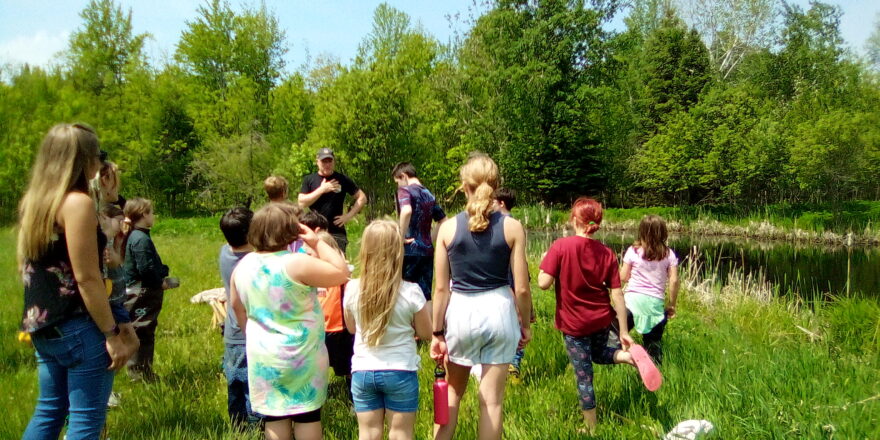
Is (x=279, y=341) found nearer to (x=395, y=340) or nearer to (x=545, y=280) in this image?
(x=395, y=340)

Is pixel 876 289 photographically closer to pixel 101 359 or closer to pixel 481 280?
pixel 481 280

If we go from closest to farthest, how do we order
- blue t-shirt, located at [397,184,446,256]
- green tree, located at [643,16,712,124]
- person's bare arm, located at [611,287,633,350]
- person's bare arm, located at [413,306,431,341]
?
person's bare arm, located at [413,306,431,341]
person's bare arm, located at [611,287,633,350]
blue t-shirt, located at [397,184,446,256]
green tree, located at [643,16,712,124]

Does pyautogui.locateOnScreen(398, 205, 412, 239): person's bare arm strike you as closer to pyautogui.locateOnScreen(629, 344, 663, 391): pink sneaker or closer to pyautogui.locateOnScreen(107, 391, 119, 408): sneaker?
pyautogui.locateOnScreen(629, 344, 663, 391): pink sneaker

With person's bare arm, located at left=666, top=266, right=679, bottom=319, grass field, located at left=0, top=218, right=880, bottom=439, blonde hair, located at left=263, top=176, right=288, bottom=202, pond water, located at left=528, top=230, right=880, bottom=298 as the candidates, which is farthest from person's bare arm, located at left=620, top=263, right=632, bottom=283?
pond water, located at left=528, top=230, right=880, bottom=298

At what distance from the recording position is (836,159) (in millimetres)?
24281

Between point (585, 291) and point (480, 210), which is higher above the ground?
point (480, 210)

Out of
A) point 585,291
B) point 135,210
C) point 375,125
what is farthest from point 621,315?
point 375,125

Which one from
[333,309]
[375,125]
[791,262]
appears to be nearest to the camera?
[333,309]

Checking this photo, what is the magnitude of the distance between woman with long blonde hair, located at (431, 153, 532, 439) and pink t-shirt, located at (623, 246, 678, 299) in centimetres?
201

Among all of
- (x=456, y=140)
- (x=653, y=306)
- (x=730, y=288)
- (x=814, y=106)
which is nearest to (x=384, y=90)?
(x=456, y=140)

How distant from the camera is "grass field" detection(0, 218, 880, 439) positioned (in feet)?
11.7

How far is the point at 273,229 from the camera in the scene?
2.98 metres

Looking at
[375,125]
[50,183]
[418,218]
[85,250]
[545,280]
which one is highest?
[375,125]

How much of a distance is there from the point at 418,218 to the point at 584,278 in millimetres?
2024
